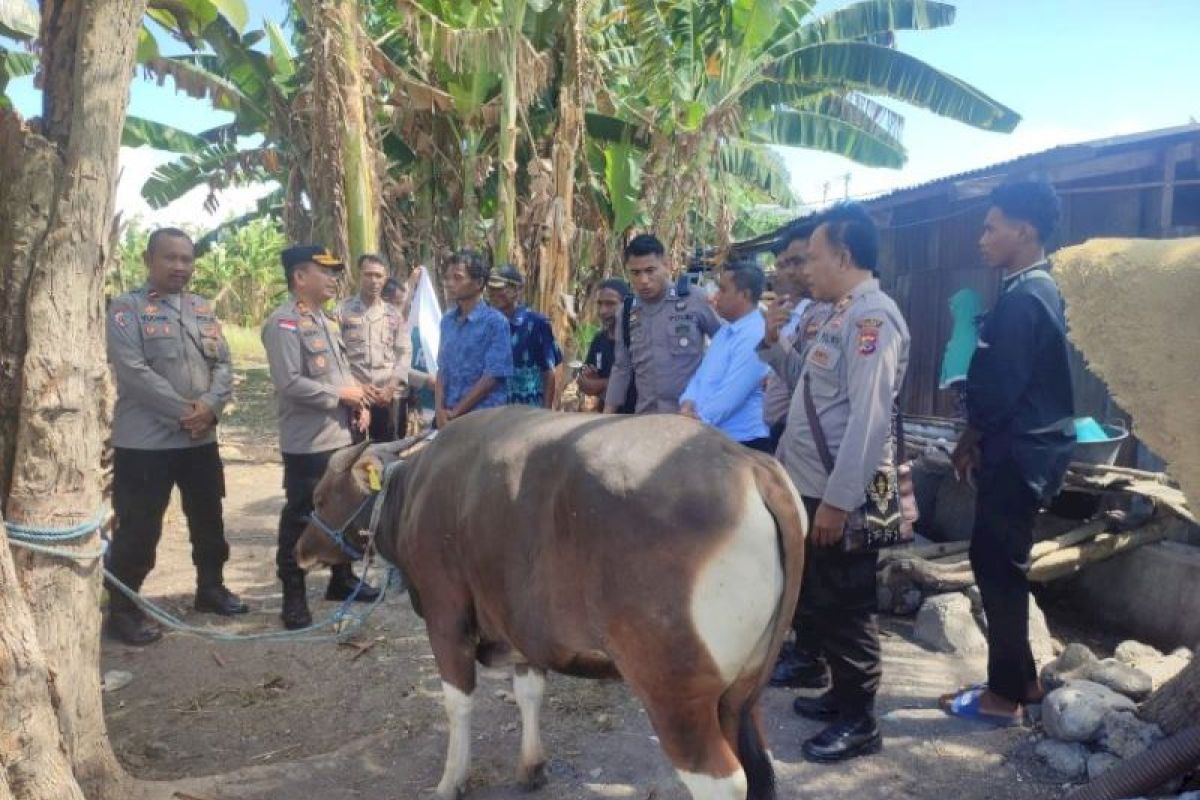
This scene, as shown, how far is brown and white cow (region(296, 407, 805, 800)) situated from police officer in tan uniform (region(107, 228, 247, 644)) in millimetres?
2431

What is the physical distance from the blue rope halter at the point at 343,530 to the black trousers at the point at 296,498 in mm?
1074

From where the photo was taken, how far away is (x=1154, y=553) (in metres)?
5.46

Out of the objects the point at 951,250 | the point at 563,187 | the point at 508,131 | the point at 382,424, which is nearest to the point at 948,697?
the point at 382,424

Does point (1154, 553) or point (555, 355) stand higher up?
point (555, 355)

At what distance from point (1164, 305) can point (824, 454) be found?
4.54 feet

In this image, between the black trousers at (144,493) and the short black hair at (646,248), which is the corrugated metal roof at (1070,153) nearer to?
the short black hair at (646,248)

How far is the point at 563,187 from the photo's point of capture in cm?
1033

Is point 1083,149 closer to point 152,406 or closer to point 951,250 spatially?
point 951,250

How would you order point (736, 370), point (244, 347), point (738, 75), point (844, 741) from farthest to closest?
1. point (244, 347)
2. point (738, 75)
3. point (736, 370)
4. point (844, 741)

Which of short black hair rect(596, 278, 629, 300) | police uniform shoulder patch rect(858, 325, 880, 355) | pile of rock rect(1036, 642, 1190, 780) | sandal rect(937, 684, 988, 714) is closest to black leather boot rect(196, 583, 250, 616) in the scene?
short black hair rect(596, 278, 629, 300)

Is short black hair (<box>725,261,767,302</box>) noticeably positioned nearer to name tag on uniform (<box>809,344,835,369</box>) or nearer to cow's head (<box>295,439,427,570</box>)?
name tag on uniform (<box>809,344,835,369</box>)

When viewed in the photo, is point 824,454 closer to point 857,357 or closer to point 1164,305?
point 857,357

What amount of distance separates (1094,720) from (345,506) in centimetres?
350

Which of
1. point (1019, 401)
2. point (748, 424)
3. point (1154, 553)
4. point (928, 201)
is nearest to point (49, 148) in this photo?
point (748, 424)
